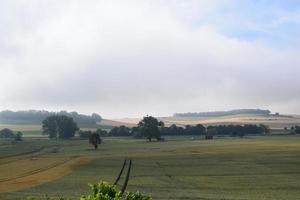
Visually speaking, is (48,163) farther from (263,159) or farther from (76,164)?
(263,159)

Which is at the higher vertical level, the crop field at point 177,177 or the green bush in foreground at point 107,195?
the green bush in foreground at point 107,195

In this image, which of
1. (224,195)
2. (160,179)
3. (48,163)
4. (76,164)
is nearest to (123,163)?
(76,164)

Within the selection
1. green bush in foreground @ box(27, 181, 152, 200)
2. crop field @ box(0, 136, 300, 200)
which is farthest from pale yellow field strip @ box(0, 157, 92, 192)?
green bush in foreground @ box(27, 181, 152, 200)

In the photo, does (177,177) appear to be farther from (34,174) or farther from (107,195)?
(107,195)

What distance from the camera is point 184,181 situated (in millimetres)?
67250

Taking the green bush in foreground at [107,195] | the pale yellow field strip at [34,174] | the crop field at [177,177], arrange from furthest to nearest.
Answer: the pale yellow field strip at [34,174]
the crop field at [177,177]
the green bush in foreground at [107,195]

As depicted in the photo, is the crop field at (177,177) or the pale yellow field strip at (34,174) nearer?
the crop field at (177,177)

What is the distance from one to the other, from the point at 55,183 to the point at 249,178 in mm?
25727

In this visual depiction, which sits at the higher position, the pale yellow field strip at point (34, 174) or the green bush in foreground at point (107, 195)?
the green bush in foreground at point (107, 195)

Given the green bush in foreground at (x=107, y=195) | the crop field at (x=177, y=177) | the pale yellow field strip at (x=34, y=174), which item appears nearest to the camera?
the green bush in foreground at (x=107, y=195)

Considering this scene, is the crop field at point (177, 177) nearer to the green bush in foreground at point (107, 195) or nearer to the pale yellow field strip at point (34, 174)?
the pale yellow field strip at point (34, 174)

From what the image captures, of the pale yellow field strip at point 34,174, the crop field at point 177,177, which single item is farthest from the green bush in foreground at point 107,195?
the pale yellow field strip at point 34,174

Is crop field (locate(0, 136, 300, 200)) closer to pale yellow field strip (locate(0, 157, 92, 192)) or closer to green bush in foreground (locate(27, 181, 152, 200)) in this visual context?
pale yellow field strip (locate(0, 157, 92, 192))

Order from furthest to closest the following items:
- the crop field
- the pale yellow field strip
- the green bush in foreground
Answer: the pale yellow field strip, the crop field, the green bush in foreground
